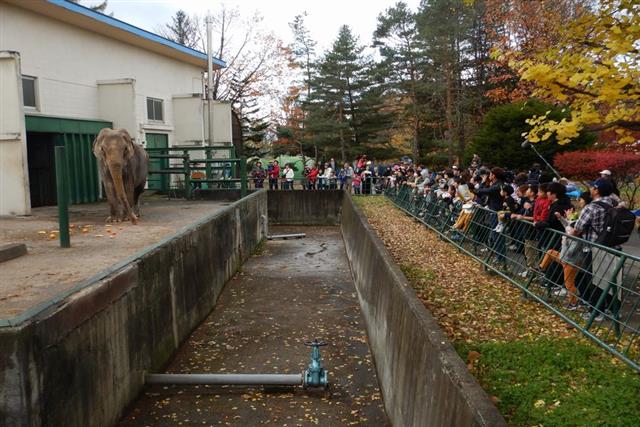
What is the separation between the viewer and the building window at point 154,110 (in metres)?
19.5

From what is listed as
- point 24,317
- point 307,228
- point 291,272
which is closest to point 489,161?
point 307,228

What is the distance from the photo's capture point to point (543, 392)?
14.5ft

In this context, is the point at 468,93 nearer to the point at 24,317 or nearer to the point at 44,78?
the point at 44,78

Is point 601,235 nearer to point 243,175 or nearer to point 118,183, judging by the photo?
point 118,183

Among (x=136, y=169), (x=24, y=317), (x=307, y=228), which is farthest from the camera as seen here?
(x=307, y=228)

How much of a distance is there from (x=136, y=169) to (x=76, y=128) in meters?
4.56

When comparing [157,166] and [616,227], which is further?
[157,166]

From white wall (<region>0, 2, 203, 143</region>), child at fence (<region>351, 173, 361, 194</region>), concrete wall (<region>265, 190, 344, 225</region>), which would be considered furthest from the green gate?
child at fence (<region>351, 173, 361, 194</region>)

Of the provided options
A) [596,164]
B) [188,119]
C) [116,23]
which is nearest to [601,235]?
[596,164]

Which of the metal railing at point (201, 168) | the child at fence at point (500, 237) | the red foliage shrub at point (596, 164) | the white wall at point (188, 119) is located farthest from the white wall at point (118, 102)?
the red foliage shrub at point (596, 164)

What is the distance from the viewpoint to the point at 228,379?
630 cm

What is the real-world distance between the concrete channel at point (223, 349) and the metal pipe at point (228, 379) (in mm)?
126

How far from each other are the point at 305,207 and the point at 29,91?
34.7ft

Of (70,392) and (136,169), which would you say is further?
(136,169)
